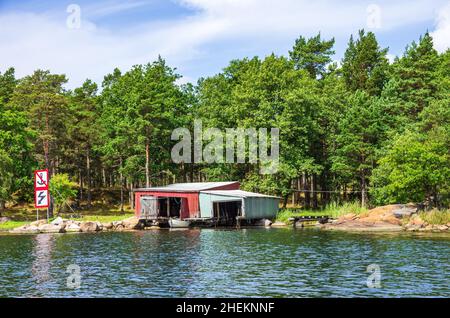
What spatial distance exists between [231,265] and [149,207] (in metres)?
34.4

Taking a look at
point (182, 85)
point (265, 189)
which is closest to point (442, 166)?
point (265, 189)

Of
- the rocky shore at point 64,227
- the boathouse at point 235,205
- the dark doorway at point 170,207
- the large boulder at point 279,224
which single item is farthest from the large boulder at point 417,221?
the rocky shore at point 64,227

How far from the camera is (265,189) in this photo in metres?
72.0

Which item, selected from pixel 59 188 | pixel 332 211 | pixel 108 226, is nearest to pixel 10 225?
pixel 59 188

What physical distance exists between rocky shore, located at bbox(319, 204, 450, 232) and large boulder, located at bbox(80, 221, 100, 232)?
24.6 metres

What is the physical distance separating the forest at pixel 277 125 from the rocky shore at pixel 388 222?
2061mm

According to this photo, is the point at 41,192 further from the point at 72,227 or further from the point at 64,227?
the point at 72,227

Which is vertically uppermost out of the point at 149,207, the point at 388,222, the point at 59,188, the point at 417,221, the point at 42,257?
the point at 59,188

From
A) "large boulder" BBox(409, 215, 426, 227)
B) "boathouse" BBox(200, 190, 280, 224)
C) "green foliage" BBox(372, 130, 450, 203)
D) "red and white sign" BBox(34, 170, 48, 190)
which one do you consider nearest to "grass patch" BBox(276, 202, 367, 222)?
"boathouse" BBox(200, 190, 280, 224)

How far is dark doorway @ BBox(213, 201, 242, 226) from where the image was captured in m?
66.6

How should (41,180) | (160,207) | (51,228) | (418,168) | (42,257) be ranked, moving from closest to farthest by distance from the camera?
(42,257) → (418,168) → (51,228) → (41,180) → (160,207)

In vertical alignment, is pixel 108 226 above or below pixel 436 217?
below

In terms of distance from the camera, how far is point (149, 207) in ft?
224

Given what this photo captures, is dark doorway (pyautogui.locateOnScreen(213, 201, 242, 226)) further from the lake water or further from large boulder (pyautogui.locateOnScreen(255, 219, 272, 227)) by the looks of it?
the lake water
